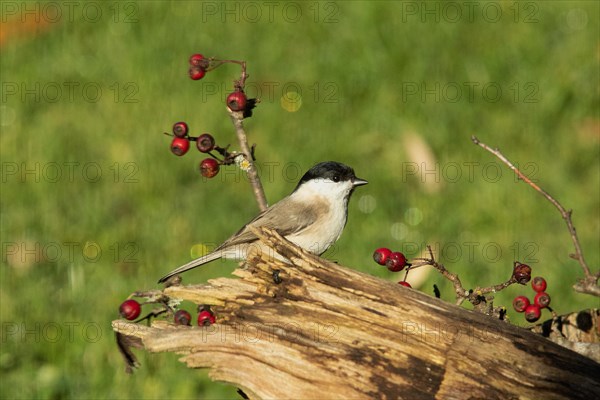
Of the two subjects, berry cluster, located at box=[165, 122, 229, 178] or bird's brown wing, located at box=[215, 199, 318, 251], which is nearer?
berry cluster, located at box=[165, 122, 229, 178]

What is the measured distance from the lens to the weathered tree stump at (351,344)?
13.2 feet

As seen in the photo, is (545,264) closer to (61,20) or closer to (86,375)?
(86,375)

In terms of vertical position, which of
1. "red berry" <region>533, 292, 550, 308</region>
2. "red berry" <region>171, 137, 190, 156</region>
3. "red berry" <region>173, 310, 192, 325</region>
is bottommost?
"red berry" <region>173, 310, 192, 325</region>

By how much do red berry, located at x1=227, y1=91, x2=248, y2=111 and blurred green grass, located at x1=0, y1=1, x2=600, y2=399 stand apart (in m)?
2.62

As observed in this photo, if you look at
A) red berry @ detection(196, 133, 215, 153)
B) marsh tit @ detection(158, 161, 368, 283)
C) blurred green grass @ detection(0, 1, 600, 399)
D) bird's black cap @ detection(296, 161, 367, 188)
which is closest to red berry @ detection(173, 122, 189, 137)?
red berry @ detection(196, 133, 215, 153)

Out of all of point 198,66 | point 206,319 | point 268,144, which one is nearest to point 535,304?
point 206,319

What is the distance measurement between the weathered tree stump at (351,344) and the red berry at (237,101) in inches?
30.3

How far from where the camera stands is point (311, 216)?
241 inches

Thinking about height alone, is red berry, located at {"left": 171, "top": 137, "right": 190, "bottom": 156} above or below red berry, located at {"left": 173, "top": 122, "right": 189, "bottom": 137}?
below

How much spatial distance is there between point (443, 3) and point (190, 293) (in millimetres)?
7521

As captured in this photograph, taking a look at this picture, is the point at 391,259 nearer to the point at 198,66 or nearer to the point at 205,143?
the point at 205,143

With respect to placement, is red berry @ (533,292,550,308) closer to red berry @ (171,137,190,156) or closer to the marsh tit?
the marsh tit

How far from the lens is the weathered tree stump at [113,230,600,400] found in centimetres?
403

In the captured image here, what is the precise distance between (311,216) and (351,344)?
2.08m
